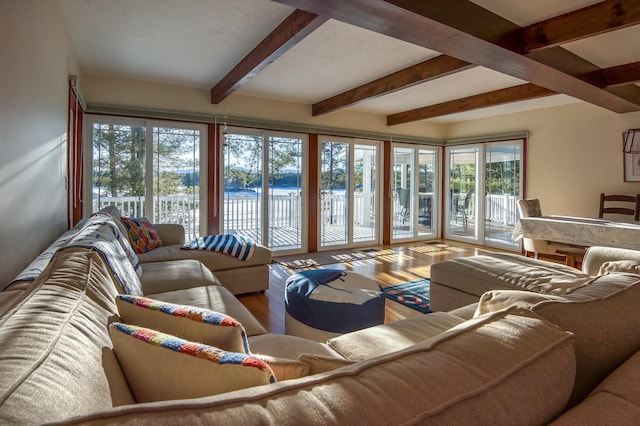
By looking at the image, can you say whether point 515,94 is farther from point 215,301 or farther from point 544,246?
point 215,301

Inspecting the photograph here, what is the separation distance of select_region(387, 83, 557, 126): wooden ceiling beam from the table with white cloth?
153 cm

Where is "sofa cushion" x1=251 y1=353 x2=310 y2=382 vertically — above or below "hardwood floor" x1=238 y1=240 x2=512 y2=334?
above

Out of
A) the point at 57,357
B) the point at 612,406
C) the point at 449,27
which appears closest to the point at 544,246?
the point at 449,27

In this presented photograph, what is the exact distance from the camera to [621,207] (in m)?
4.71

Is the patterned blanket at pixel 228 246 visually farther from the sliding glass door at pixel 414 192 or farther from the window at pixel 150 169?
the sliding glass door at pixel 414 192

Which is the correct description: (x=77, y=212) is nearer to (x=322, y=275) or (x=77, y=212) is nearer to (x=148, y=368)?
(x=322, y=275)

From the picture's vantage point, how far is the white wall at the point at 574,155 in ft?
15.8

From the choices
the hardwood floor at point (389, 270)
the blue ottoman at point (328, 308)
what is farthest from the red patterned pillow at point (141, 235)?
the blue ottoman at point (328, 308)

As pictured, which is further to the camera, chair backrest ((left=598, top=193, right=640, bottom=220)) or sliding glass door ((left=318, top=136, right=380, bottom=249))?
sliding glass door ((left=318, top=136, right=380, bottom=249))

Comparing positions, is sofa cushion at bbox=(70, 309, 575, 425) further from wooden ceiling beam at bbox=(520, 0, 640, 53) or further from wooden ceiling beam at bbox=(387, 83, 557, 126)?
wooden ceiling beam at bbox=(387, 83, 557, 126)

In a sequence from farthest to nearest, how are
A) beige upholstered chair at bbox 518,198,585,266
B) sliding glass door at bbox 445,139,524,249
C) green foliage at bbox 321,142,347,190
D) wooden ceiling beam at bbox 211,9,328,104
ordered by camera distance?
sliding glass door at bbox 445,139,524,249 → green foliage at bbox 321,142,347,190 → beige upholstered chair at bbox 518,198,585,266 → wooden ceiling beam at bbox 211,9,328,104

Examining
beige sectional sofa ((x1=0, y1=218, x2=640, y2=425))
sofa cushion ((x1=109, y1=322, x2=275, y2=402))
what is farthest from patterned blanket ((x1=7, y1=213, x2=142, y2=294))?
sofa cushion ((x1=109, y1=322, x2=275, y2=402))

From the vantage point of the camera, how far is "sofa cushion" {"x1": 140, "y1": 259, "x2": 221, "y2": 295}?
7.51 feet

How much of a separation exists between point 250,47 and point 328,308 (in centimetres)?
255
